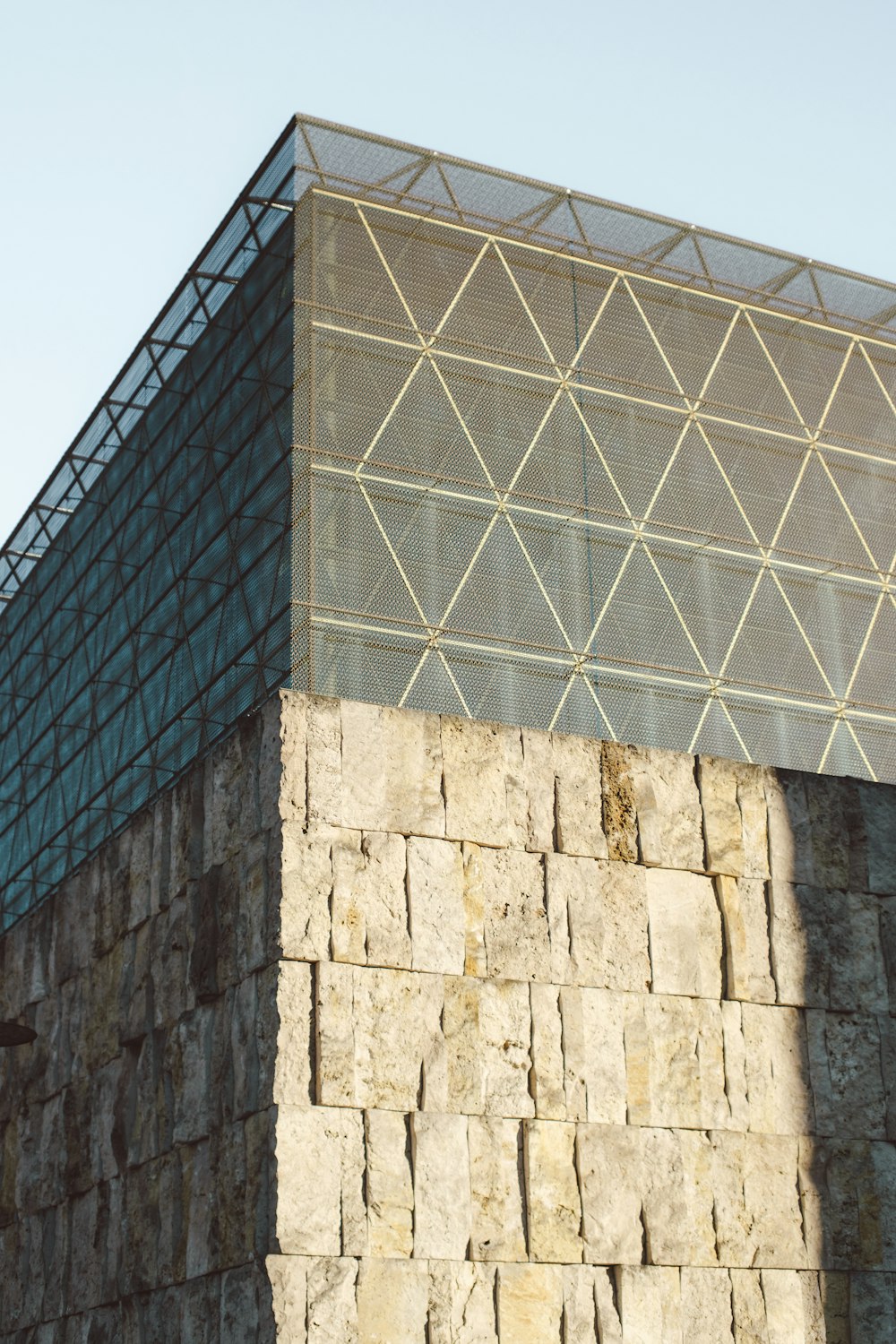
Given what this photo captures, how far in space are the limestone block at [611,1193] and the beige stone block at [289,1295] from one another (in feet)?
7.49

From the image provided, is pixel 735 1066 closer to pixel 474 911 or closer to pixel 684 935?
pixel 684 935

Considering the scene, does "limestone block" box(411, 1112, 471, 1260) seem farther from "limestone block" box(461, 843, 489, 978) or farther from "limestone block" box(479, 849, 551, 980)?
"limestone block" box(479, 849, 551, 980)

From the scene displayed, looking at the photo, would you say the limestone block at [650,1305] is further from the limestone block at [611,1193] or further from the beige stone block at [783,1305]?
the beige stone block at [783,1305]

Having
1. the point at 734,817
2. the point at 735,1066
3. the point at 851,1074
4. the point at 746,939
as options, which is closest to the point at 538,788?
the point at 734,817

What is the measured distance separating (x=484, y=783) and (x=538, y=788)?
19.3 inches

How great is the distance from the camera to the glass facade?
1788cm

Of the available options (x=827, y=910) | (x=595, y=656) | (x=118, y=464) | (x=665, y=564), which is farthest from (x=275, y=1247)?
(x=118, y=464)

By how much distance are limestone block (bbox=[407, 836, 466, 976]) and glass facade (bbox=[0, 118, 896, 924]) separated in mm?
2720

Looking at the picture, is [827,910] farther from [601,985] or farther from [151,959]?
[151,959]

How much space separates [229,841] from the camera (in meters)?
14.5

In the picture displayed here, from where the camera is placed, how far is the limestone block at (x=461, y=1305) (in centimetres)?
1299

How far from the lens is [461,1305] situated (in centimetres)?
1311

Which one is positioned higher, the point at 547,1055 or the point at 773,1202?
the point at 547,1055

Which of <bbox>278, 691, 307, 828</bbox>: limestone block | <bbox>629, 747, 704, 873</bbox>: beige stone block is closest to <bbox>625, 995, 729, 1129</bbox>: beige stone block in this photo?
<bbox>629, 747, 704, 873</bbox>: beige stone block
